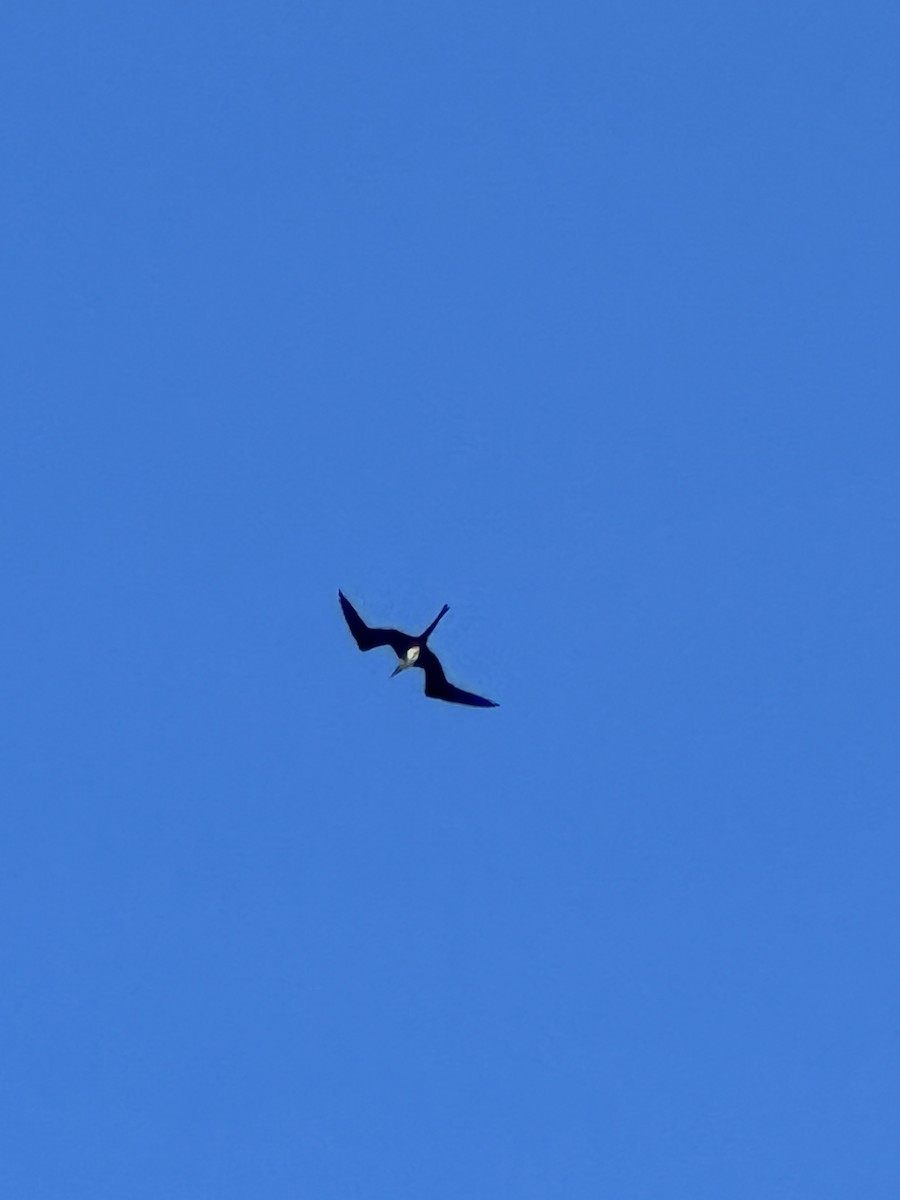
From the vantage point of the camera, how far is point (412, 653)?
112250 mm

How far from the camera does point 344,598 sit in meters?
113

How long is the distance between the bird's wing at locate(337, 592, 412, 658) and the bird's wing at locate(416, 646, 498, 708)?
1.06 meters

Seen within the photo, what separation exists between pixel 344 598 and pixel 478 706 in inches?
230

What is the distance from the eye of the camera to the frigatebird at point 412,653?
112250 mm

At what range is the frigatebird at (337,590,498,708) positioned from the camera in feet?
368

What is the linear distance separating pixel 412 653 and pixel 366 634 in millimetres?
1822

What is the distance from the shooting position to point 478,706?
113250 mm

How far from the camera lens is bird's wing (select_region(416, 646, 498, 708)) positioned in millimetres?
113062

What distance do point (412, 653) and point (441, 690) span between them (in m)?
2.16

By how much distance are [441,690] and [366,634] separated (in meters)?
3.27

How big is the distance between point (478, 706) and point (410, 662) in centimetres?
281

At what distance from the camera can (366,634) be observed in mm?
112938

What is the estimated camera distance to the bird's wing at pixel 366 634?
370 feet
